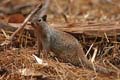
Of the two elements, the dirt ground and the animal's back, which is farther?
the animal's back

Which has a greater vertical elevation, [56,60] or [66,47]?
[66,47]

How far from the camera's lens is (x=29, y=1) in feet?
25.1

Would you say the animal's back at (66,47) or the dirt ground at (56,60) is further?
the animal's back at (66,47)

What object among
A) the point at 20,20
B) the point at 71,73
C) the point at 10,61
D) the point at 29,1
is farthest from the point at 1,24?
the point at 29,1

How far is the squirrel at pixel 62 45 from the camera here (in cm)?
414

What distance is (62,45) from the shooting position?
424 centimetres

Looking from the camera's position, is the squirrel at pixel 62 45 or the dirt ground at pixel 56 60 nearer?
the dirt ground at pixel 56 60

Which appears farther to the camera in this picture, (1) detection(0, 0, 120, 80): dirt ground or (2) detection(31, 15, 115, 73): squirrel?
(2) detection(31, 15, 115, 73): squirrel

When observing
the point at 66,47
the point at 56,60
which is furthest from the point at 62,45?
the point at 56,60

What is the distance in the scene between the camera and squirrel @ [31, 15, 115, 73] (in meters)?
4.14

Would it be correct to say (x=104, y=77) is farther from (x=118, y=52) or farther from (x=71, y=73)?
(x=118, y=52)

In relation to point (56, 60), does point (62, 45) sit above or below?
above

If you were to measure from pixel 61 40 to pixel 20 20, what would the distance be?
917mm

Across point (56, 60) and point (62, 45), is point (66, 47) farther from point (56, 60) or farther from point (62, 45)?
point (56, 60)
